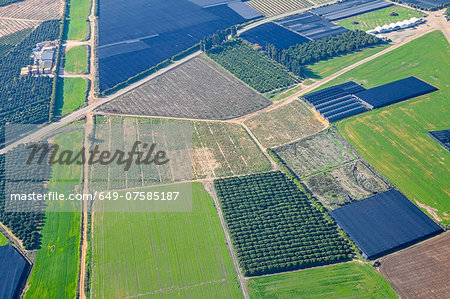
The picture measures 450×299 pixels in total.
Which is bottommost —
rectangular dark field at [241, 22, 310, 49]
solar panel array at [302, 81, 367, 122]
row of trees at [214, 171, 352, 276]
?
row of trees at [214, 171, 352, 276]

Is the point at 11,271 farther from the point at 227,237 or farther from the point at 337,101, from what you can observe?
the point at 337,101

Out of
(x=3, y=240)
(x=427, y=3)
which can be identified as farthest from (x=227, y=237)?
(x=427, y=3)

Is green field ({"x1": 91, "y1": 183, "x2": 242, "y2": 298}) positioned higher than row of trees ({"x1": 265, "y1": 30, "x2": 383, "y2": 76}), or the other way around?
row of trees ({"x1": 265, "y1": 30, "x2": 383, "y2": 76})

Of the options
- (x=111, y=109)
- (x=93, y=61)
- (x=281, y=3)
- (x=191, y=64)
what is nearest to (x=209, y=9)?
(x=281, y=3)

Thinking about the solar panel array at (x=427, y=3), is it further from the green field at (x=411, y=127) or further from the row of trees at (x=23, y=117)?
the row of trees at (x=23, y=117)

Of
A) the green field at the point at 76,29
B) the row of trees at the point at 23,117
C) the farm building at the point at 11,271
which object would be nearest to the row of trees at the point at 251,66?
the green field at the point at 76,29

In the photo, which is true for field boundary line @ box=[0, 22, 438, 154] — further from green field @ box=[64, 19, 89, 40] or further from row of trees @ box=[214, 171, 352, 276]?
green field @ box=[64, 19, 89, 40]

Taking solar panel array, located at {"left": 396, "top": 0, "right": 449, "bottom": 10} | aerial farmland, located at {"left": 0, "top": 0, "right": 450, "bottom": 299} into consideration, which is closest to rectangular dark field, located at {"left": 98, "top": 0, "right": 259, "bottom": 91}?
aerial farmland, located at {"left": 0, "top": 0, "right": 450, "bottom": 299}
